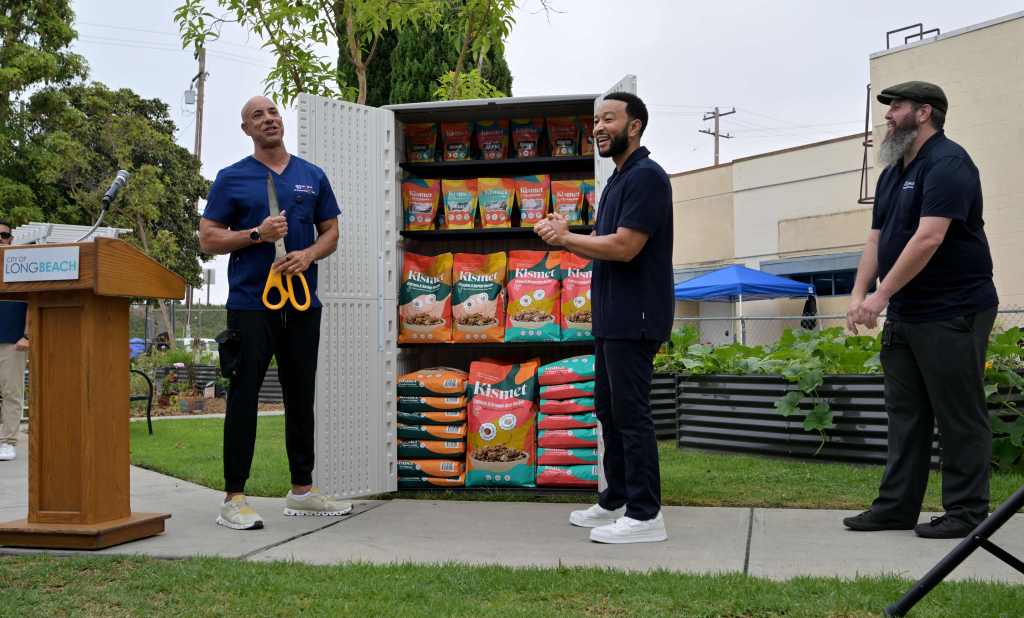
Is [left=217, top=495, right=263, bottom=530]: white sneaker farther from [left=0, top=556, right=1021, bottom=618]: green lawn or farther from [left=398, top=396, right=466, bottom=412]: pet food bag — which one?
[left=398, top=396, right=466, bottom=412]: pet food bag

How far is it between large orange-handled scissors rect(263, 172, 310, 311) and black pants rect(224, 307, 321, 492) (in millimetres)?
65

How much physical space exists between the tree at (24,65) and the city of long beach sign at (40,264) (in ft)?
66.2

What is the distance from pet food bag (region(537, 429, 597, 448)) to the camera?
5148mm

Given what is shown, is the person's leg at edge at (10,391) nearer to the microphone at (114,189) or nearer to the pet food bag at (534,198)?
the microphone at (114,189)

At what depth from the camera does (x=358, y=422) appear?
511 cm

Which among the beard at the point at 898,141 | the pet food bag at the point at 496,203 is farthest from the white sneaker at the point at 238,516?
the beard at the point at 898,141

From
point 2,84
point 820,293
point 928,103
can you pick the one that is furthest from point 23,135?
point 928,103

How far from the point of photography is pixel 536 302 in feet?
17.8

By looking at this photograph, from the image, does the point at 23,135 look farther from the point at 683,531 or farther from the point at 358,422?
the point at 683,531

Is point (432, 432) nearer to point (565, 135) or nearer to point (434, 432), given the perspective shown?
point (434, 432)

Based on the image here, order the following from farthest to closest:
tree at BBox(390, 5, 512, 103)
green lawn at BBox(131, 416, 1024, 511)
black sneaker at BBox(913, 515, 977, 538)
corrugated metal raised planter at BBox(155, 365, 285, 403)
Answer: corrugated metal raised planter at BBox(155, 365, 285, 403) < tree at BBox(390, 5, 512, 103) < green lawn at BBox(131, 416, 1024, 511) < black sneaker at BBox(913, 515, 977, 538)

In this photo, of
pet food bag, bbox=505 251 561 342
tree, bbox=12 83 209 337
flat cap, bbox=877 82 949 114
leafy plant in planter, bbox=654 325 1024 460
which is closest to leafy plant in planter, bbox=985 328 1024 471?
leafy plant in planter, bbox=654 325 1024 460

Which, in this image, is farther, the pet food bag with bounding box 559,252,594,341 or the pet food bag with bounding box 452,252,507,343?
the pet food bag with bounding box 452,252,507,343

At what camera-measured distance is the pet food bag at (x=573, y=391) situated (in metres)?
5.17
